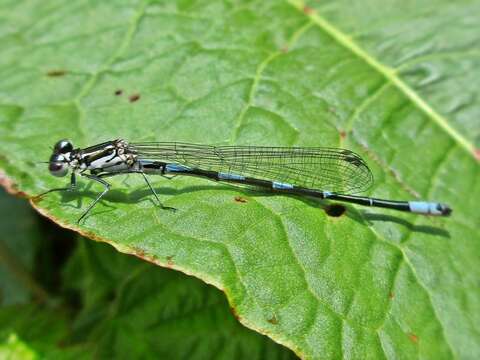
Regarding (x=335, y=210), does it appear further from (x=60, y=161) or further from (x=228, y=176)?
(x=60, y=161)

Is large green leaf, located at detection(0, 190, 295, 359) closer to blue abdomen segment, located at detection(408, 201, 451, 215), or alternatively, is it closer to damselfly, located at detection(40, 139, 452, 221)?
damselfly, located at detection(40, 139, 452, 221)

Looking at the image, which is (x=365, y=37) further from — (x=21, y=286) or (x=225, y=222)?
(x=21, y=286)

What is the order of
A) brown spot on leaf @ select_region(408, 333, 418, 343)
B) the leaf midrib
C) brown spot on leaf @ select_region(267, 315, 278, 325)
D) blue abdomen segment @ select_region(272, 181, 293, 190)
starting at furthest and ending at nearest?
1. the leaf midrib
2. blue abdomen segment @ select_region(272, 181, 293, 190)
3. brown spot on leaf @ select_region(408, 333, 418, 343)
4. brown spot on leaf @ select_region(267, 315, 278, 325)

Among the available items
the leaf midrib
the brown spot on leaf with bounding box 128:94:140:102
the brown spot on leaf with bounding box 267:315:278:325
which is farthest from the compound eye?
the leaf midrib

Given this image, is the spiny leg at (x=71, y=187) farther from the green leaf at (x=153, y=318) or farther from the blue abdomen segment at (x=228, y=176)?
the blue abdomen segment at (x=228, y=176)

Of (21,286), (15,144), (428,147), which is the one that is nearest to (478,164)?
(428,147)

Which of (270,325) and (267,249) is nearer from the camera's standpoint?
(270,325)
